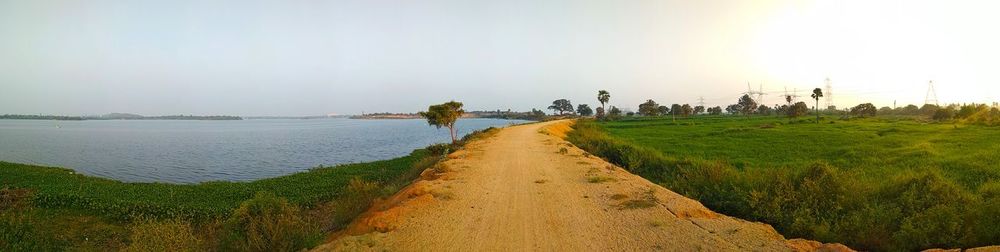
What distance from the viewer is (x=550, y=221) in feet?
31.1

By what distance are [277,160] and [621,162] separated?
3377cm

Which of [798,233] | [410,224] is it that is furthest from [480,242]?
[798,233]

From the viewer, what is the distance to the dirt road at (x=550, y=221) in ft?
25.6

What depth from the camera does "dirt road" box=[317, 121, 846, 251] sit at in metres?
7.80

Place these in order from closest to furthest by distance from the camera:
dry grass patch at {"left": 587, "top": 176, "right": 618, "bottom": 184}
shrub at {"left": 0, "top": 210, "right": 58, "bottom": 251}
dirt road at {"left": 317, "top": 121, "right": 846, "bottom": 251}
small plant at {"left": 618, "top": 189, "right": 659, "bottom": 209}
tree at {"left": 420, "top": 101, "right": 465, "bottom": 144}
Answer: dirt road at {"left": 317, "top": 121, "right": 846, "bottom": 251}, small plant at {"left": 618, "top": 189, "right": 659, "bottom": 209}, shrub at {"left": 0, "top": 210, "right": 58, "bottom": 251}, dry grass patch at {"left": 587, "top": 176, "right": 618, "bottom": 184}, tree at {"left": 420, "top": 101, "right": 465, "bottom": 144}

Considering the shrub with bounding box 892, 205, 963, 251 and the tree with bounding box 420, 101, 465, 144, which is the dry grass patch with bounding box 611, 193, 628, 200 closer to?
the shrub with bounding box 892, 205, 963, 251

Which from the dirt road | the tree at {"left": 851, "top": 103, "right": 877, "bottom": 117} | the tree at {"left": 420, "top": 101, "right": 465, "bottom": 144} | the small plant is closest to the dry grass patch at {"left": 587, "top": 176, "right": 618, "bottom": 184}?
the dirt road

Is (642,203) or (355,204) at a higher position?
(642,203)

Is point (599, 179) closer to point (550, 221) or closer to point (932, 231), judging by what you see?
point (550, 221)

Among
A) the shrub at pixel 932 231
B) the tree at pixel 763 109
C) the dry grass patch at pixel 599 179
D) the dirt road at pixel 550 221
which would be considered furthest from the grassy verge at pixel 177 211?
the tree at pixel 763 109

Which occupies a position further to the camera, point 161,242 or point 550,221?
point 550,221

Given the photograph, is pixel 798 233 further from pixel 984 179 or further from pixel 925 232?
pixel 984 179

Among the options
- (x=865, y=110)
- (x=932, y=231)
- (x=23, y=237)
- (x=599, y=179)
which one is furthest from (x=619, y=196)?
(x=865, y=110)

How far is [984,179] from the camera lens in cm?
1553
